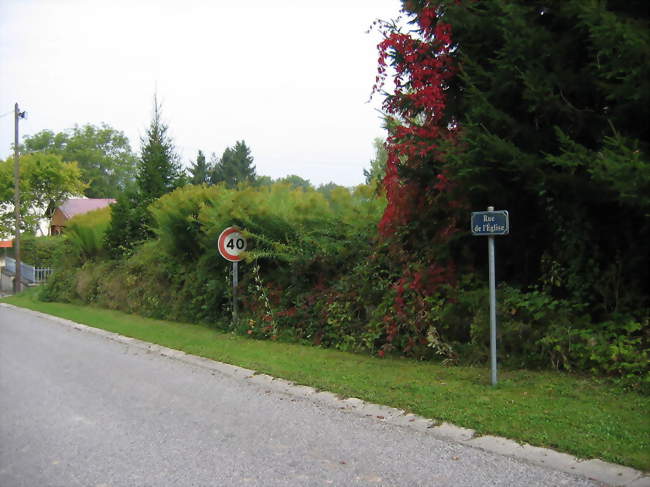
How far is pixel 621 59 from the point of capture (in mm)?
6453

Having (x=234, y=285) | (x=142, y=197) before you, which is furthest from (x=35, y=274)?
(x=234, y=285)

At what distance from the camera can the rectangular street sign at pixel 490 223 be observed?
7.16 metres

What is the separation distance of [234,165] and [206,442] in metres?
63.0

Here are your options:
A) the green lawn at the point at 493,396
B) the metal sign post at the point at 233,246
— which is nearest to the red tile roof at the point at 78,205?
the metal sign post at the point at 233,246

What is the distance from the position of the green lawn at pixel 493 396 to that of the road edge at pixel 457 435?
10 cm

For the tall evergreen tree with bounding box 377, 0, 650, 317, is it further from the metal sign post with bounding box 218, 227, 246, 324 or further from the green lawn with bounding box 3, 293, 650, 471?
the metal sign post with bounding box 218, 227, 246, 324

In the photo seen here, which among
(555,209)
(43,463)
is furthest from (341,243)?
(43,463)

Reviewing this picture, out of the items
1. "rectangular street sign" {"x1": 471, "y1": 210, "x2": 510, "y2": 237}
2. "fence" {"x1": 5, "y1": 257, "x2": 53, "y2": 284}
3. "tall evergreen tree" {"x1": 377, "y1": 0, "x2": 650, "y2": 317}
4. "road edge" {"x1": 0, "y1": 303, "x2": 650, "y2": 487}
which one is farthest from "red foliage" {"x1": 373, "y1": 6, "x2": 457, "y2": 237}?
"fence" {"x1": 5, "y1": 257, "x2": 53, "y2": 284}

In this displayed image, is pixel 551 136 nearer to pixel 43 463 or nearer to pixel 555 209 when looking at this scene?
pixel 555 209

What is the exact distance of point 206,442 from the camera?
5.69m

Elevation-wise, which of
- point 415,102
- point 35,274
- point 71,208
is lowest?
point 35,274

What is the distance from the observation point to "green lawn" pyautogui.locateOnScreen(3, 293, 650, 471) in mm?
5309

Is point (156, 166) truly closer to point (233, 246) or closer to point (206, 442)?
point (233, 246)

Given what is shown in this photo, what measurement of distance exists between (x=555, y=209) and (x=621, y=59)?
2268 mm
